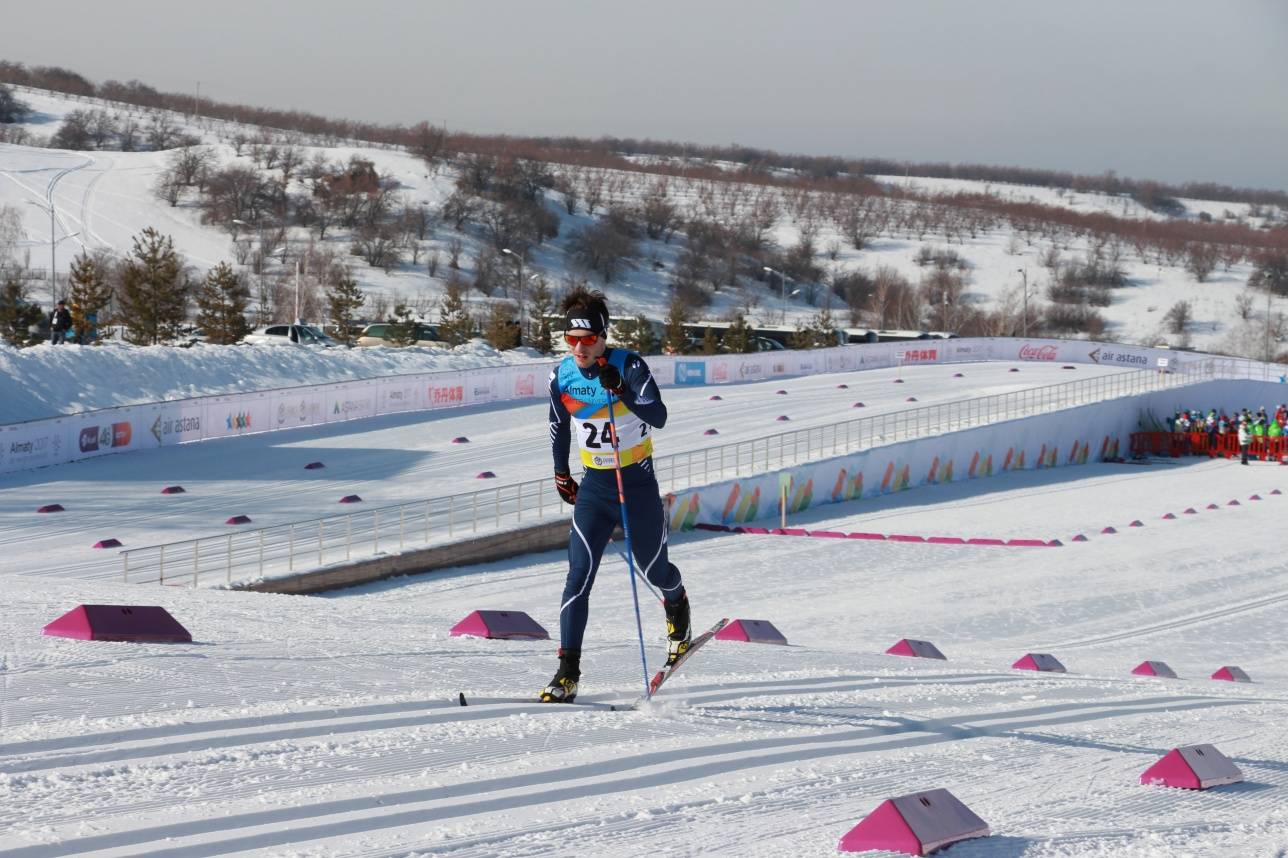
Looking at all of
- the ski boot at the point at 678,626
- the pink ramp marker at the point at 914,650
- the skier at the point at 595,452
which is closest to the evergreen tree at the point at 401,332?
the pink ramp marker at the point at 914,650

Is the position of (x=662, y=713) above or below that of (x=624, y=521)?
below

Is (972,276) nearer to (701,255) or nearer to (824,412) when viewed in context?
(701,255)

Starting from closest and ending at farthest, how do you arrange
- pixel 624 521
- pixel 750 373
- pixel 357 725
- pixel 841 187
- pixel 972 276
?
pixel 357 725
pixel 624 521
pixel 750 373
pixel 972 276
pixel 841 187

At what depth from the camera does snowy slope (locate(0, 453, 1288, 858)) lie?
4648mm

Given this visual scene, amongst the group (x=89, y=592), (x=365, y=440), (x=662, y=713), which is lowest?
(x=365, y=440)

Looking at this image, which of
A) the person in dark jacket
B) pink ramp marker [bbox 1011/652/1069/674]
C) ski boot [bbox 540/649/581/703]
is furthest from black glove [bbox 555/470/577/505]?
the person in dark jacket

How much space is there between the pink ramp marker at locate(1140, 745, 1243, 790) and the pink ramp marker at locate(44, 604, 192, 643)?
502cm

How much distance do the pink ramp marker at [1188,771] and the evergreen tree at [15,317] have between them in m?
43.5

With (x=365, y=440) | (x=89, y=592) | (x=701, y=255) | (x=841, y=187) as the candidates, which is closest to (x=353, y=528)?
(x=365, y=440)

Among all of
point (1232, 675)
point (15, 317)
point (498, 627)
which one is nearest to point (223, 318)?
point (15, 317)

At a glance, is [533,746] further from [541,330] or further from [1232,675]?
[541,330]

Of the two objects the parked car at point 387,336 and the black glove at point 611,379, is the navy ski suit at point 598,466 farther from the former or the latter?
the parked car at point 387,336

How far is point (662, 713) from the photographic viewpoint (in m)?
6.55

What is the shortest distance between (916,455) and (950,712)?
88.9ft
